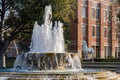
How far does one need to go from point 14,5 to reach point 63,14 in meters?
4.74

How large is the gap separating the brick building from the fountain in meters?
31.6

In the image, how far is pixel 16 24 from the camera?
35312 millimetres

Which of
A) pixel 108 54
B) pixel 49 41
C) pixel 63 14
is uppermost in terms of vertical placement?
pixel 63 14

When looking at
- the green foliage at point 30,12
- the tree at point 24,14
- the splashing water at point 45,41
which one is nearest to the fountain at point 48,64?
the splashing water at point 45,41

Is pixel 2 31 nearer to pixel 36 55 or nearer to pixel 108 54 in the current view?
pixel 36 55

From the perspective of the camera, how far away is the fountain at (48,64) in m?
16.5

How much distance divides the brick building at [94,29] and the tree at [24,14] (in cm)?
2020

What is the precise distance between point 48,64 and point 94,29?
40572 mm

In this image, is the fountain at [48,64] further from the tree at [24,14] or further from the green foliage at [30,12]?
the tree at [24,14]

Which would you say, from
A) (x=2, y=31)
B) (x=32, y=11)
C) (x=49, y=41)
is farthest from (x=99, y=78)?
(x=2, y=31)

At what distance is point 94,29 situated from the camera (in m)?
60.4

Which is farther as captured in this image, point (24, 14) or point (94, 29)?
point (94, 29)

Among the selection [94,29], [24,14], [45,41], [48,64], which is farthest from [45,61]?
[94,29]

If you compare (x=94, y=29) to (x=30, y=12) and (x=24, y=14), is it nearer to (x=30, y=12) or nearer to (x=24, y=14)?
(x=24, y=14)
